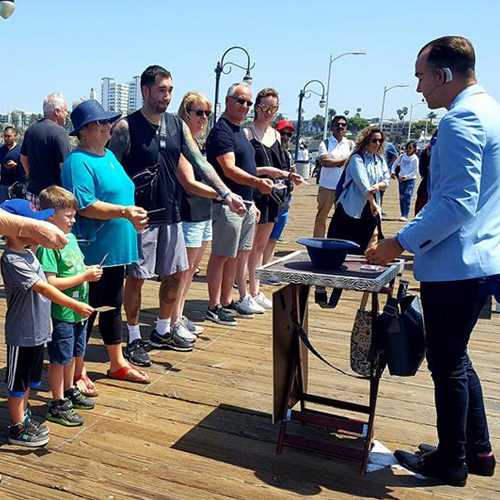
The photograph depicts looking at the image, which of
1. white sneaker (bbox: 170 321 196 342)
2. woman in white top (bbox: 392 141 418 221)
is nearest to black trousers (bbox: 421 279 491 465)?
white sneaker (bbox: 170 321 196 342)

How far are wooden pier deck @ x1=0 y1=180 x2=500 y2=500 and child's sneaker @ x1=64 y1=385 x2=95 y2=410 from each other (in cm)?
6

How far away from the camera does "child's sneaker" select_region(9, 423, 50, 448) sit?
3.04 meters

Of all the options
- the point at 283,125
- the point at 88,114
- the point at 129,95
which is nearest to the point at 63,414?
the point at 88,114

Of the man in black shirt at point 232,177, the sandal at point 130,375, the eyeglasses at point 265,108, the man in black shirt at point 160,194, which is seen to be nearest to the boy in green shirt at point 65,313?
the sandal at point 130,375

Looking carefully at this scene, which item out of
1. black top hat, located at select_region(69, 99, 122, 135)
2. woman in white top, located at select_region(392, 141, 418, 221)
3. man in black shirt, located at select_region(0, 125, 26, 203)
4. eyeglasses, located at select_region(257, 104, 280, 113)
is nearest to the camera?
black top hat, located at select_region(69, 99, 122, 135)

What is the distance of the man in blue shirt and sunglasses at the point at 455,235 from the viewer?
2.59m

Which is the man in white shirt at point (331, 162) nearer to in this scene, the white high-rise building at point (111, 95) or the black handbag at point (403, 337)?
the white high-rise building at point (111, 95)

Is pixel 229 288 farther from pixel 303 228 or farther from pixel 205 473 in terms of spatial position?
pixel 303 228

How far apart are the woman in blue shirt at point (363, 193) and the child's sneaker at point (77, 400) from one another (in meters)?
2.99

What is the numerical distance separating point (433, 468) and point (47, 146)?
392 centimetres

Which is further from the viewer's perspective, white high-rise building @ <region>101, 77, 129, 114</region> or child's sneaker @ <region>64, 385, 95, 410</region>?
white high-rise building @ <region>101, 77, 129, 114</region>

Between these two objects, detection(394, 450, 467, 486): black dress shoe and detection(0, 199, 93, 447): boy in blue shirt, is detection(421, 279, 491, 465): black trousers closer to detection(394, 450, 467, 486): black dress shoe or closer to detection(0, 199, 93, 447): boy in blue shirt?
detection(394, 450, 467, 486): black dress shoe

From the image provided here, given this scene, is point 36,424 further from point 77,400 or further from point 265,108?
point 265,108

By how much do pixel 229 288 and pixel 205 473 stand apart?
2.76 metres
